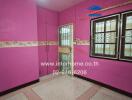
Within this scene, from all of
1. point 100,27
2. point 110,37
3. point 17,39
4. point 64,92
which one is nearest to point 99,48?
point 110,37

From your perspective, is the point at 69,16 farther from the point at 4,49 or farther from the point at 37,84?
the point at 37,84

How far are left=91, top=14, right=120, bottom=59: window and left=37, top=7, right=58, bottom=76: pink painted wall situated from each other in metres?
1.63

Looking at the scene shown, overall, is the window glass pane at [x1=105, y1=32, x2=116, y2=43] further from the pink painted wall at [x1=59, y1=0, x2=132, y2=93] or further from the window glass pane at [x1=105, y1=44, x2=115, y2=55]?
the pink painted wall at [x1=59, y1=0, x2=132, y2=93]

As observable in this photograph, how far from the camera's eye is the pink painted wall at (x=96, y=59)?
2.07 metres

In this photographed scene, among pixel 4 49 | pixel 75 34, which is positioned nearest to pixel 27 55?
pixel 4 49

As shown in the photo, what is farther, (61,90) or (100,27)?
(100,27)

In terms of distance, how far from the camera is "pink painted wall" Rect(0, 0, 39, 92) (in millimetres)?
2086

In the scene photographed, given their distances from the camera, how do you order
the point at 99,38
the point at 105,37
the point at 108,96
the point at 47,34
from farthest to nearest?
the point at 47,34
the point at 99,38
the point at 105,37
the point at 108,96

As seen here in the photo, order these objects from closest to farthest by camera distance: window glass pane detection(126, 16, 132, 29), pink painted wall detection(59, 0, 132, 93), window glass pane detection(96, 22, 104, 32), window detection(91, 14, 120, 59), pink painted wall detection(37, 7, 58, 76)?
window glass pane detection(126, 16, 132, 29)
pink painted wall detection(59, 0, 132, 93)
window detection(91, 14, 120, 59)
window glass pane detection(96, 22, 104, 32)
pink painted wall detection(37, 7, 58, 76)

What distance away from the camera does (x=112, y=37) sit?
7.38 feet

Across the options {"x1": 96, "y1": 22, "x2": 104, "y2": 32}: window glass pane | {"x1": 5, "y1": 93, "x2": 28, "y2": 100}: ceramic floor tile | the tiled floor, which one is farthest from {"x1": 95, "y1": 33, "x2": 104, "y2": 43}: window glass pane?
{"x1": 5, "y1": 93, "x2": 28, "y2": 100}: ceramic floor tile

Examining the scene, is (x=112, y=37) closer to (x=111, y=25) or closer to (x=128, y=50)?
(x=111, y=25)

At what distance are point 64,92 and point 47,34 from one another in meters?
2.14

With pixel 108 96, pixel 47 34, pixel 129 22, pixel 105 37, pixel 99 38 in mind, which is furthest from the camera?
pixel 47 34
